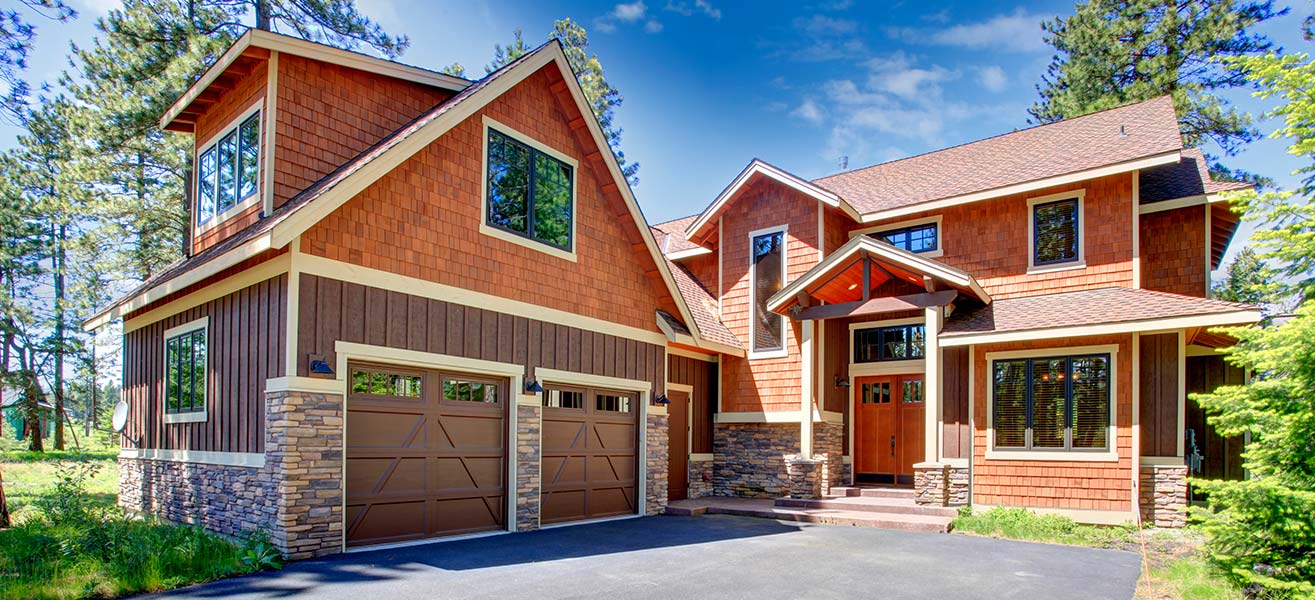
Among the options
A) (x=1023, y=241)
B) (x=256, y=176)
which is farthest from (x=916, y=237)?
(x=256, y=176)

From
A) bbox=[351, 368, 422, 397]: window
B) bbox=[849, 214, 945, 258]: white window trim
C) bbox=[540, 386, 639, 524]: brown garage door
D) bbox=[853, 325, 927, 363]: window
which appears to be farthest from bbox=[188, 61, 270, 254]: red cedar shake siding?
bbox=[853, 325, 927, 363]: window

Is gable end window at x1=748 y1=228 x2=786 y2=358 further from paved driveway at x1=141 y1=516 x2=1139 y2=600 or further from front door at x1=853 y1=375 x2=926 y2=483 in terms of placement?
paved driveway at x1=141 y1=516 x2=1139 y2=600

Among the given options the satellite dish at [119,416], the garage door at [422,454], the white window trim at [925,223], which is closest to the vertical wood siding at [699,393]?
the white window trim at [925,223]

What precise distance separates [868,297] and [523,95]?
6.55 m

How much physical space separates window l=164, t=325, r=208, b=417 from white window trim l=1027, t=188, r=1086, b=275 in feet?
41.7

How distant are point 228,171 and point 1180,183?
591 inches

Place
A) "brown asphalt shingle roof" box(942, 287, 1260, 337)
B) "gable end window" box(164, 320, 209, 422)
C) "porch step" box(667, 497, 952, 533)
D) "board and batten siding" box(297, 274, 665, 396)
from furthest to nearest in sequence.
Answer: "porch step" box(667, 497, 952, 533)
"brown asphalt shingle roof" box(942, 287, 1260, 337)
"gable end window" box(164, 320, 209, 422)
"board and batten siding" box(297, 274, 665, 396)

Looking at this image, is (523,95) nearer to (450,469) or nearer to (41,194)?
(450,469)

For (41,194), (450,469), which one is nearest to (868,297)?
(450,469)

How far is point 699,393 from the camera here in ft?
50.0

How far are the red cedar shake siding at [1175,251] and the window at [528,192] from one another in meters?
9.85

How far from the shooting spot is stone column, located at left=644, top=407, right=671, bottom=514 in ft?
41.4

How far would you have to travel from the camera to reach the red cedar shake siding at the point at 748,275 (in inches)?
576

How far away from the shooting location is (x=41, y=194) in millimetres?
25109
